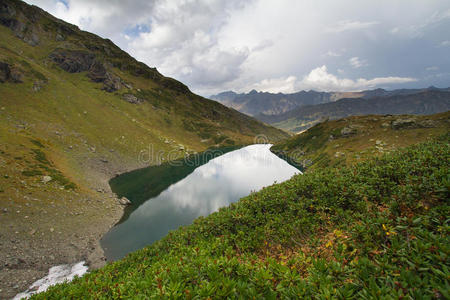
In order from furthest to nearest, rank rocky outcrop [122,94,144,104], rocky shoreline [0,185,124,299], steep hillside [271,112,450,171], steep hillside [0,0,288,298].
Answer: rocky outcrop [122,94,144,104]
steep hillside [271,112,450,171]
steep hillside [0,0,288,298]
rocky shoreline [0,185,124,299]

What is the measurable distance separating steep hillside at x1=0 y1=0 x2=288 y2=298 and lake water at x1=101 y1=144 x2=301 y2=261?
3.14m

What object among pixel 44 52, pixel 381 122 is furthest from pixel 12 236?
pixel 44 52

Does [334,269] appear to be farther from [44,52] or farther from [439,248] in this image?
[44,52]

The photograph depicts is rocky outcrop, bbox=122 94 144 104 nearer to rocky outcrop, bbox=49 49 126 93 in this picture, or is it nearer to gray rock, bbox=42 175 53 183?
rocky outcrop, bbox=49 49 126 93

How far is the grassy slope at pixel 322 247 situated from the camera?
3346 millimetres

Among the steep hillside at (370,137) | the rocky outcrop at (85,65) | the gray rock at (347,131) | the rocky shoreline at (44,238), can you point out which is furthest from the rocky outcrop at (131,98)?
the gray rock at (347,131)

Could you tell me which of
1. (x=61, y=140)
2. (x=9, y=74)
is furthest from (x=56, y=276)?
(x=9, y=74)

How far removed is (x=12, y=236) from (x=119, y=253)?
11654 millimetres

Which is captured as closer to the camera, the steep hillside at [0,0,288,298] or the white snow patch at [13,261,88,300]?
the white snow patch at [13,261,88,300]

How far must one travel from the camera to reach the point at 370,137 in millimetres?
60125

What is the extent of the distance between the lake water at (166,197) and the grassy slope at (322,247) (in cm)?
1936

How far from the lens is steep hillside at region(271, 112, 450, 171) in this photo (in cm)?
4900

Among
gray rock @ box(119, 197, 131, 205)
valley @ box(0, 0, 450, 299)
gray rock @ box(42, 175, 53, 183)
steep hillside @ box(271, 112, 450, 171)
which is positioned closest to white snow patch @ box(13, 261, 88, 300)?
valley @ box(0, 0, 450, 299)

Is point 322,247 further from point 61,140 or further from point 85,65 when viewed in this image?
point 85,65
